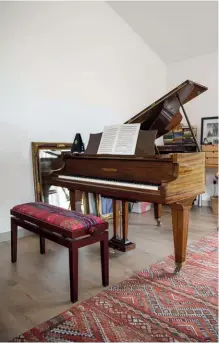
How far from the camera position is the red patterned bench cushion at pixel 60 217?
200 cm

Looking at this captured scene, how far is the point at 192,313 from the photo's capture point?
1.82 m

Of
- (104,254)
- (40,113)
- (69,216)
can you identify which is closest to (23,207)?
(69,216)

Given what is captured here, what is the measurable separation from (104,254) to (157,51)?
425cm

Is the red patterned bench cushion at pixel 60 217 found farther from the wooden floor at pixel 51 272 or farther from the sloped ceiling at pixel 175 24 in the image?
the sloped ceiling at pixel 175 24

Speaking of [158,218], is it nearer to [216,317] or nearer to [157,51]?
[216,317]

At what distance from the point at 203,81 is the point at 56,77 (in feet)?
8.70

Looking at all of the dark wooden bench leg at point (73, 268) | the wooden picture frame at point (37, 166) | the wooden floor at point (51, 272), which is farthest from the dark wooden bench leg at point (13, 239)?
the wooden picture frame at point (37, 166)

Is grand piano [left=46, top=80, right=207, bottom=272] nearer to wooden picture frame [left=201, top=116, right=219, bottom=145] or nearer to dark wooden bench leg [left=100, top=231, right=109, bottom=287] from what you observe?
dark wooden bench leg [left=100, top=231, right=109, bottom=287]

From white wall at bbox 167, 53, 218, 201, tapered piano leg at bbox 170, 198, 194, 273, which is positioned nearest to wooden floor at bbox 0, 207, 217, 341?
tapered piano leg at bbox 170, 198, 194, 273

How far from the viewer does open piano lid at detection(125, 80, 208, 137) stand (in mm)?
2627

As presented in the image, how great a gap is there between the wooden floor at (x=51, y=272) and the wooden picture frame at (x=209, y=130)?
67.5 inches

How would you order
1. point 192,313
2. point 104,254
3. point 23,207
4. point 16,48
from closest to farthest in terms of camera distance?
point 192,313 → point 104,254 → point 23,207 → point 16,48

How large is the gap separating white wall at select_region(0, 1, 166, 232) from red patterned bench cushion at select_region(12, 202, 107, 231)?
993 millimetres

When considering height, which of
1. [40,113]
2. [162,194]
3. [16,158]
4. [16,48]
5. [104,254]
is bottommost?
[104,254]
